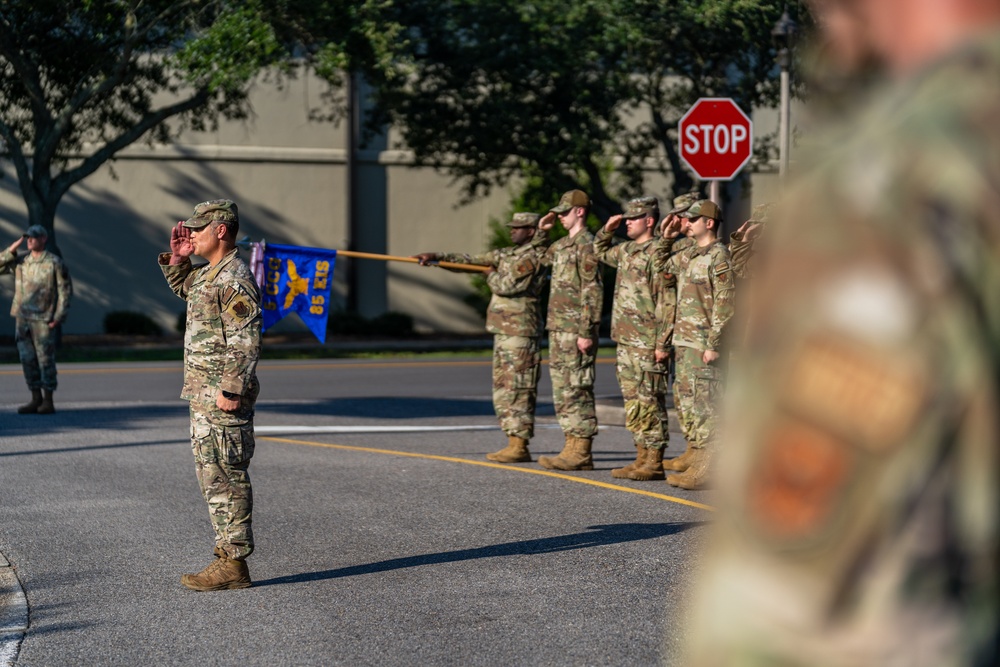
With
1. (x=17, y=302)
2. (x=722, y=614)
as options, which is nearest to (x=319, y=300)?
(x=17, y=302)

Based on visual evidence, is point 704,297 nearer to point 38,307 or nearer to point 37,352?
point 37,352

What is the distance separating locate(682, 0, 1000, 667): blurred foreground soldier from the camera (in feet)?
3.28

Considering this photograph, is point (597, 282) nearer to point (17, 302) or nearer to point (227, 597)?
point (227, 597)

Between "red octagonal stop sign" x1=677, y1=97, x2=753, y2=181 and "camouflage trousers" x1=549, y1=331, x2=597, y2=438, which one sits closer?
"camouflage trousers" x1=549, y1=331, x2=597, y2=438

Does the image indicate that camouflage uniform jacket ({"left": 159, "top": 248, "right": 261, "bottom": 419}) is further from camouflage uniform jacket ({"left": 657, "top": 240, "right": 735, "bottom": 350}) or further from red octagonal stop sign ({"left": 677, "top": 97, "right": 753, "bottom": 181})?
red octagonal stop sign ({"left": 677, "top": 97, "right": 753, "bottom": 181})

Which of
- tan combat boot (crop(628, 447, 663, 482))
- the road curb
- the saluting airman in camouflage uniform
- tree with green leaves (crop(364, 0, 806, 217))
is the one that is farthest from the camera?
tree with green leaves (crop(364, 0, 806, 217))

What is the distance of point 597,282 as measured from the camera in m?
10.9

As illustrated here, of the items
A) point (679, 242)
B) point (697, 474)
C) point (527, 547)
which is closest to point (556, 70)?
point (679, 242)

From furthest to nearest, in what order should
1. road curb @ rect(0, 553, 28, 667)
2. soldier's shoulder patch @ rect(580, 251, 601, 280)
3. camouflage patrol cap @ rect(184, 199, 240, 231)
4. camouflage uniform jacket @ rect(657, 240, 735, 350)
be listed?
soldier's shoulder patch @ rect(580, 251, 601, 280)
camouflage uniform jacket @ rect(657, 240, 735, 350)
camouflage patrol cap @ rect(184, 199, 240, 231)
road curb @ rect(0, 553, 28, 667)

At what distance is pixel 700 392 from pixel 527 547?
2638 mm

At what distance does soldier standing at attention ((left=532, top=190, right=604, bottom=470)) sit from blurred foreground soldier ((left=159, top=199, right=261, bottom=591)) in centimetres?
428

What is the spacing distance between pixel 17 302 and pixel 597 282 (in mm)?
7235

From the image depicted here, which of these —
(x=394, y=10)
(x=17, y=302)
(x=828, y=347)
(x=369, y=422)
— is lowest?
(x=369, y=422)

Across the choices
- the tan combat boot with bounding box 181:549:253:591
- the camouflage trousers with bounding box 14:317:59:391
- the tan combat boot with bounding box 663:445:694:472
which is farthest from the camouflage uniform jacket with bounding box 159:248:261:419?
the camouflage trousers with bounding box 14:317:59:391
